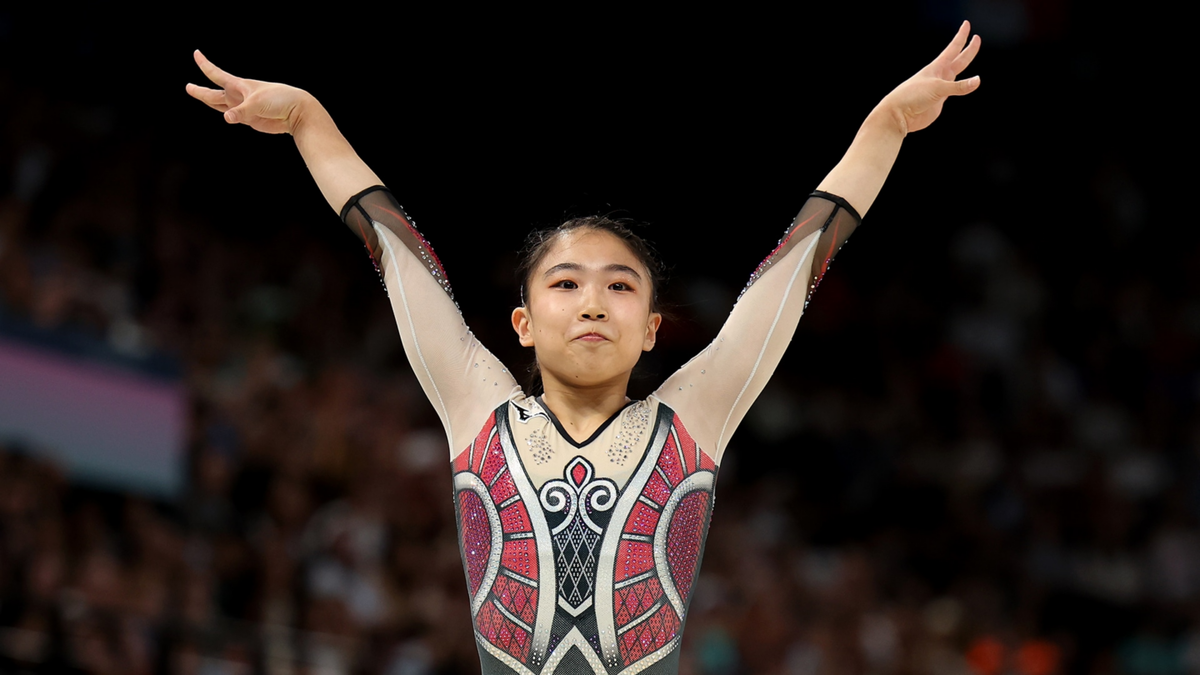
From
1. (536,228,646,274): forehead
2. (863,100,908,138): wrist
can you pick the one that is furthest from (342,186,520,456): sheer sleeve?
(863,100,908,138): wrist

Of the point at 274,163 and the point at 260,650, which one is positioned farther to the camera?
the point at 274,163

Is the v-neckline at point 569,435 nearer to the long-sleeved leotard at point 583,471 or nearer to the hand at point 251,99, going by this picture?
the long-sleeved leotard at point 583,471

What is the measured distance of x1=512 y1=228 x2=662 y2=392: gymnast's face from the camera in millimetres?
2572

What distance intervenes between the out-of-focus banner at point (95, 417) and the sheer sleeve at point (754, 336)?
4.18 metres

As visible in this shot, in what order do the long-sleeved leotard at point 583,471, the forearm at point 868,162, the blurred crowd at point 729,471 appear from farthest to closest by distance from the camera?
the blurred crowd at point 729,471 → the forearm at point 868,162 → the long-sleeved leotard at point 583,471

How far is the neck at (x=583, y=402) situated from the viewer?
2.65 meters

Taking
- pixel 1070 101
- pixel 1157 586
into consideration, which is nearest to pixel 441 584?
pixel 1157 586

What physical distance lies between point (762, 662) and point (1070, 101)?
5.11 meters

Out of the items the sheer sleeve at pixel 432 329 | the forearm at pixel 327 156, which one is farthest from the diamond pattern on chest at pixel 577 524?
the forearm at pixel 327 156

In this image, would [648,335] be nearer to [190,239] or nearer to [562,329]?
[562,329]

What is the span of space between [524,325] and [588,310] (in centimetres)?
28

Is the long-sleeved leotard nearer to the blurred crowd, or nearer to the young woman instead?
the young woman

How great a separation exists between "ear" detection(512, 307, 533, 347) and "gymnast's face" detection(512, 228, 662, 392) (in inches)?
1.1

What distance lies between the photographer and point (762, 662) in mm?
6875
